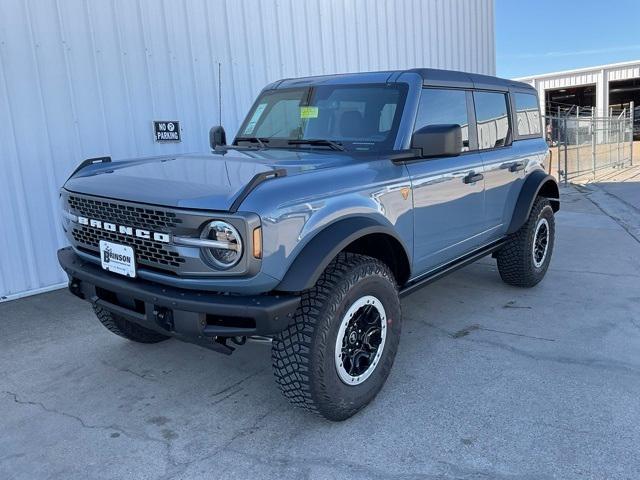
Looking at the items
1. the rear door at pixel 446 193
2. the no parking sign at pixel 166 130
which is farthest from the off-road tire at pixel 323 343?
the no parking sign at pixel 166 130

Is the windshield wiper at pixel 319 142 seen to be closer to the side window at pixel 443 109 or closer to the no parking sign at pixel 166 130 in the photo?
the side window at pixel 443 109

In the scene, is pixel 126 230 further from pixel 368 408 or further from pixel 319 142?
pixel 368 408

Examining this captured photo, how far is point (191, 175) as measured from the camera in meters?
2.88

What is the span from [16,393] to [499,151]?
4.03 metres

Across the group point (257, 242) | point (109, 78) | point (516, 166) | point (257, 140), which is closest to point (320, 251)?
point (257, 242)

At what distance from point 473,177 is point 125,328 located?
2787 mm

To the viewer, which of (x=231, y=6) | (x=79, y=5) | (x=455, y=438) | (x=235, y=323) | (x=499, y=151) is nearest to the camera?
(x=235, y=323)

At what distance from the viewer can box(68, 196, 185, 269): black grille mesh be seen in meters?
2.62

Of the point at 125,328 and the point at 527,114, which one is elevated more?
the point at 527,114

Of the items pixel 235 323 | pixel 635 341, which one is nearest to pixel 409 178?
pixel 235 323

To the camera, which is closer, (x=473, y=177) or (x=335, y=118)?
(x=335, y=118)

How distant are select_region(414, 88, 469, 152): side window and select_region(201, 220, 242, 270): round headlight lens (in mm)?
1691

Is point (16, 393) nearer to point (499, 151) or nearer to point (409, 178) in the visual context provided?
point (409, 178)

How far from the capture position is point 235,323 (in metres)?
2.54
